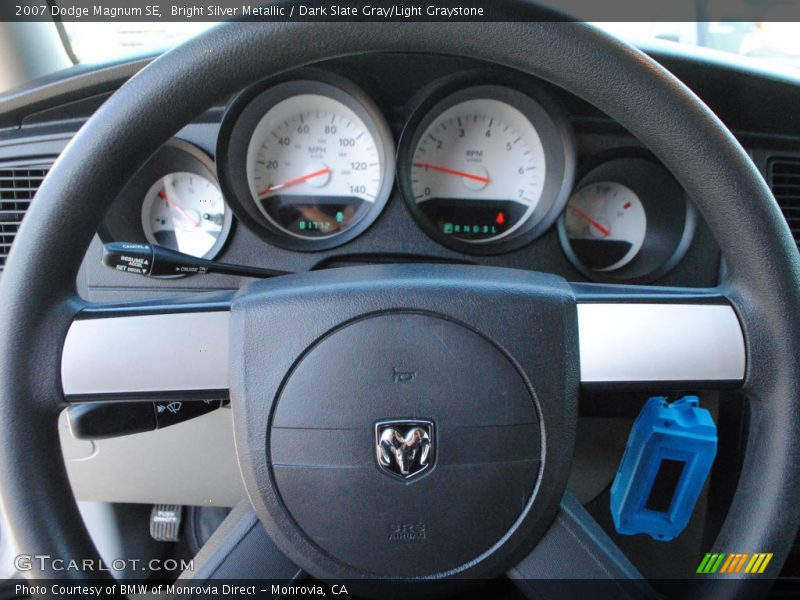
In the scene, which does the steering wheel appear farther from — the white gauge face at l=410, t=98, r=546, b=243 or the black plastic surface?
the white gauge face at l=410, t=98, r=546, b=243

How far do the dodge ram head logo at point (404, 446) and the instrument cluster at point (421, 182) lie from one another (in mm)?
681

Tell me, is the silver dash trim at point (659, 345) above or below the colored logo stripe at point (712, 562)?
above

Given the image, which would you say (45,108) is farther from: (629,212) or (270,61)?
(629,212)

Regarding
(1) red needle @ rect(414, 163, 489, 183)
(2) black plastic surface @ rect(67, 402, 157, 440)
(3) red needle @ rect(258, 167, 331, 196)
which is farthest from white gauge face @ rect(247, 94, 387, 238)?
(2) black plastic surface @ rect(67, 402, 157, 440)

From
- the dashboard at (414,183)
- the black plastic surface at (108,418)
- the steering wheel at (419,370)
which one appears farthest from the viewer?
the dashboard at (414,183)

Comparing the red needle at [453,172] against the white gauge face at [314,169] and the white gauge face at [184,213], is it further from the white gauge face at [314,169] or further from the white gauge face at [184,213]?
the white gauge face at [184,213]

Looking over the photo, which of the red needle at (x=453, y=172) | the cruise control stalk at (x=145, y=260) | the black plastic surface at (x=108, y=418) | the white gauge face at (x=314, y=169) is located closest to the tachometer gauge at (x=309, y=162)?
the white gauge face at (x=314, y=169)

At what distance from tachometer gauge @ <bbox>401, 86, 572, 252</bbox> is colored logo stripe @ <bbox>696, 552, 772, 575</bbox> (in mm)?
802

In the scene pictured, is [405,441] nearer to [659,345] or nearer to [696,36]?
[659,345]

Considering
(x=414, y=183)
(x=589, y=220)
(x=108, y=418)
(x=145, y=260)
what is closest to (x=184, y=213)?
(x=414, y=183)

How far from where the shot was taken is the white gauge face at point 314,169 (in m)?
1.49

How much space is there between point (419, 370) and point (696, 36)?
1286 mm

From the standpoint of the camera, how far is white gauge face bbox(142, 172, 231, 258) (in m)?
→ 1.51

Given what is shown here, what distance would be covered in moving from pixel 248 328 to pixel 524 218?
90 centimetres
